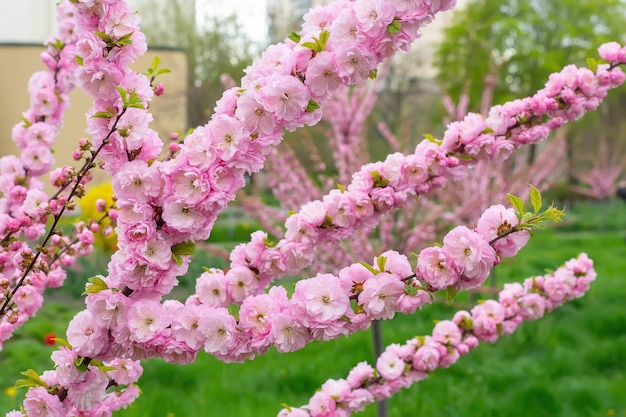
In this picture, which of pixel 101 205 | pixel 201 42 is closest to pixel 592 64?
pixel 101 205

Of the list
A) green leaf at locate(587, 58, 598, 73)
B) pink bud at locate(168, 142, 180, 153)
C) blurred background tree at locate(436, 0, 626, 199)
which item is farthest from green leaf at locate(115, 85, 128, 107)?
blurred background tree at locate(436, 0, 626, 199)

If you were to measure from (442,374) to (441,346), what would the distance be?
3107 mm

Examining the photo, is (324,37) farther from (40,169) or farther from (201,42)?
(201,42)

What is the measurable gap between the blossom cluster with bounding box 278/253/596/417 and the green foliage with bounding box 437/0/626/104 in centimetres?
2215

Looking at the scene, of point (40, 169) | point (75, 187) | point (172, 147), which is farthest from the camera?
point (40, 169)

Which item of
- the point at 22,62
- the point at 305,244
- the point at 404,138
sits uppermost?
the point at 22,62

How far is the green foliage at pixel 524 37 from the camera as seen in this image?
975 inches

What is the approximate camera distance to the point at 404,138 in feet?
19.8

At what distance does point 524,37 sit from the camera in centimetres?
2517

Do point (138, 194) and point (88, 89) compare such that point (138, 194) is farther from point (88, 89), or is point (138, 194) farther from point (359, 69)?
point (359, 69)

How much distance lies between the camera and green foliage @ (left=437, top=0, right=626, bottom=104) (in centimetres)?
2477

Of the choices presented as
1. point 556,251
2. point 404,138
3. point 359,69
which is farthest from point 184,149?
point 556,251

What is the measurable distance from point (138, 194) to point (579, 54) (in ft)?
85.7

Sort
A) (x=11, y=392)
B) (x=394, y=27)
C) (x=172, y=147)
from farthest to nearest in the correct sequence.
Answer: (x=11, y=392) < (x=172, y=147) < (x=394, y=27)
